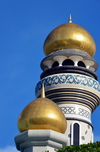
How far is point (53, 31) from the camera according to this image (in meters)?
22.1

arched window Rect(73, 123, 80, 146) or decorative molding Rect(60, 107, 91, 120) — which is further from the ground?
decorative molding Rect(60, 107, 91, 120)

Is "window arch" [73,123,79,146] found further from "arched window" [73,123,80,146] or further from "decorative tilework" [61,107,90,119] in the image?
"decorative tilework" [61,107,90,119]

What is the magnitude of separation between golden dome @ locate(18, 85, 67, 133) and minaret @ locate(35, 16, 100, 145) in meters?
2.83

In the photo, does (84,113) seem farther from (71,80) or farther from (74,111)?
(71,80)

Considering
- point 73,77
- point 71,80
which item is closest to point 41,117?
point 71,80

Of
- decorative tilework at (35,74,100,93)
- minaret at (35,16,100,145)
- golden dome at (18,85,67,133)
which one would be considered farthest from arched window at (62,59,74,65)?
A: golden dome at (18,85,67,133)

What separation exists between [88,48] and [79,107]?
10.8ft

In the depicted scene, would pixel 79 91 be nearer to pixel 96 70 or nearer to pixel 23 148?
pixel 96 70

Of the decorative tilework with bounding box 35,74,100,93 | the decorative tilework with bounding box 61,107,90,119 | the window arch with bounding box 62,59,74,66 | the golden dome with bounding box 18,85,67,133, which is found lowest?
the golden dome with bounding box 18,85,67,133

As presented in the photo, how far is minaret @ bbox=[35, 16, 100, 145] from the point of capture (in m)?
19.6

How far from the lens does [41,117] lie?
1597 centimetres

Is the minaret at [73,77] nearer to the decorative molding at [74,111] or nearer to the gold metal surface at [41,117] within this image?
the decorative molding at [74,111]

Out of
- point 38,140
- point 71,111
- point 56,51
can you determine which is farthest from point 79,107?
point 38,140

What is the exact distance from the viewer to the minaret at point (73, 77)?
64.3ft
